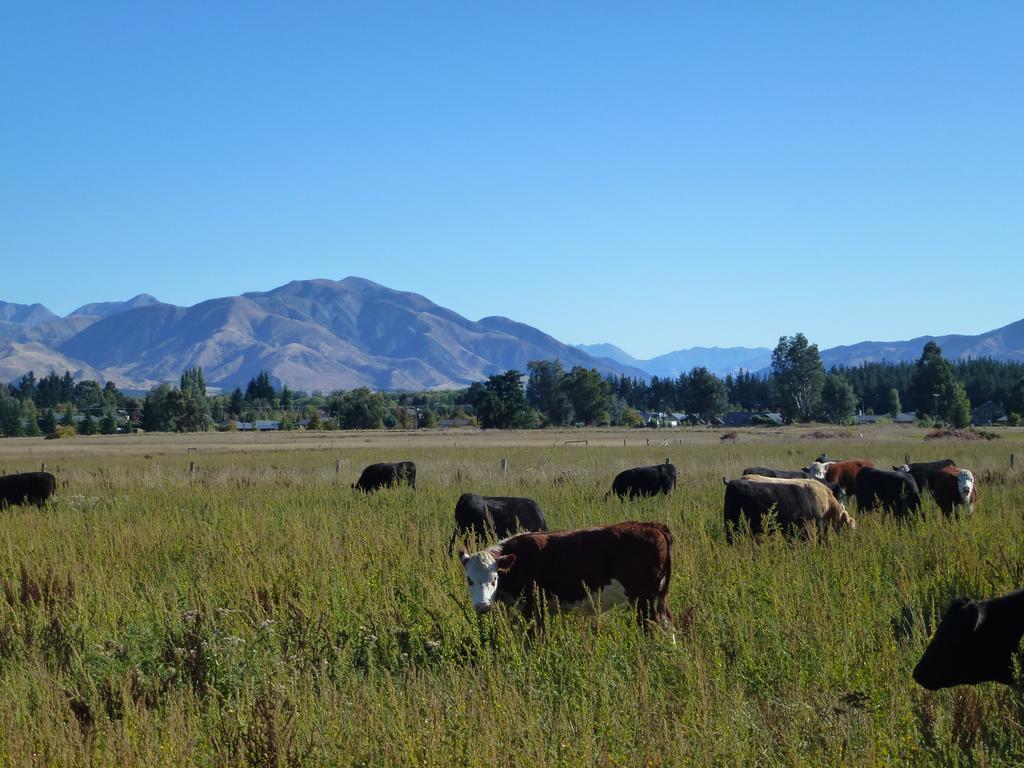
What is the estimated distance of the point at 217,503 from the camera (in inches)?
704

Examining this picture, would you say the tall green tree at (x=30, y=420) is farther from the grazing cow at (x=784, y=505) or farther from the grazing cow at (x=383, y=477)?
the grazing cow at (x=784, y=505)

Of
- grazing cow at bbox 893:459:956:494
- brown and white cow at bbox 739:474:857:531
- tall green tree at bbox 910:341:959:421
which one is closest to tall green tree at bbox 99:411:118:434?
tall green tree at bbox 910:341:959:421

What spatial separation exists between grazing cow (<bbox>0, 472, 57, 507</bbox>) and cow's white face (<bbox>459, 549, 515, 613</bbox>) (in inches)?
626

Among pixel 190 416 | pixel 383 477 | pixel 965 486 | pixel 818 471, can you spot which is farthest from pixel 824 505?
pixel 190 416

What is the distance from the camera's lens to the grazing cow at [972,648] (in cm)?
579

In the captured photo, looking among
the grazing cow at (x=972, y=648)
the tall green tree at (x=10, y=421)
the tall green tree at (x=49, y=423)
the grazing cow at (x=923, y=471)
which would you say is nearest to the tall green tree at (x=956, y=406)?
the grazing cow at (x=923, y=471)

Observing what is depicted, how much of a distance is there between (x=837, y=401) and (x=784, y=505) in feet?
333

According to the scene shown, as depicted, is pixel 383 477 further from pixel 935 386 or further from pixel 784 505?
pixel 935 386

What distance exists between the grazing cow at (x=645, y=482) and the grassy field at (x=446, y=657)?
622cm

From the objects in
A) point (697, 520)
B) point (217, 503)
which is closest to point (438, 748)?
point (697, 520)

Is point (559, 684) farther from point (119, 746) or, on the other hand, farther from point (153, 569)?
point (153, 569)

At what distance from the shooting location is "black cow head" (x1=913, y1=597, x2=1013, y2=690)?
5.79 metres

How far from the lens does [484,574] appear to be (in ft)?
26.1

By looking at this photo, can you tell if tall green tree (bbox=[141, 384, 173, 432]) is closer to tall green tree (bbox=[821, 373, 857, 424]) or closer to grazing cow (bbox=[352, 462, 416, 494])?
tall green tree (bbox=[821, 373, 857, 424])
